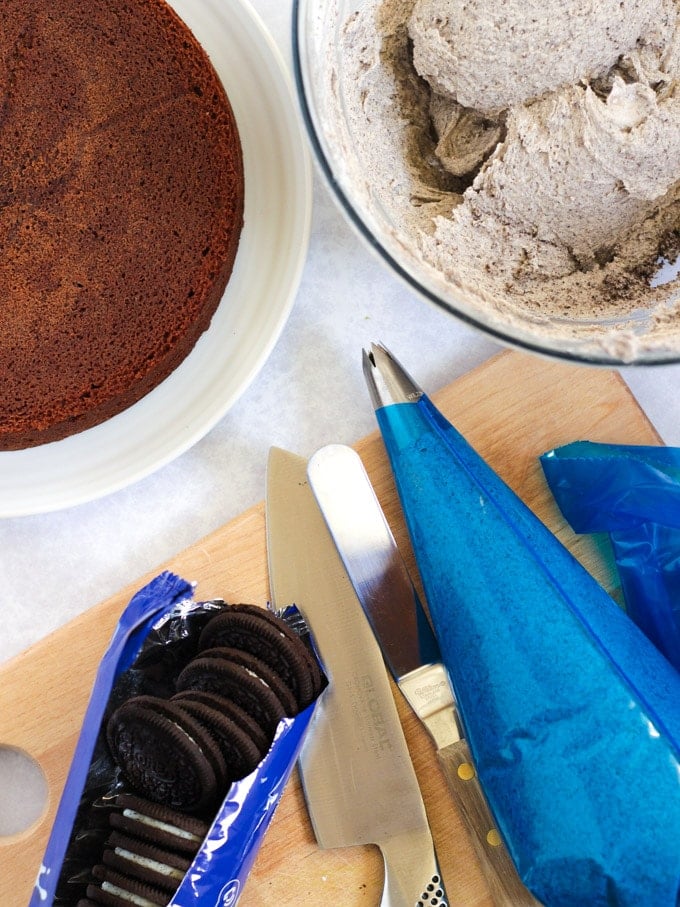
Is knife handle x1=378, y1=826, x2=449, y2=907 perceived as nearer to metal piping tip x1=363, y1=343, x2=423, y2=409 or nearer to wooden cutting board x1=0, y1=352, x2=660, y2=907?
wooden cutting board x1=0, y1=352, x2=660, y2=907

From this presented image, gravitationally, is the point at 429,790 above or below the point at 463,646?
below

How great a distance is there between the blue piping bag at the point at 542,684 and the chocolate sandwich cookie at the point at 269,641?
0.18m

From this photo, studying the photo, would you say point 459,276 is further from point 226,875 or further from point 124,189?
point 226,875

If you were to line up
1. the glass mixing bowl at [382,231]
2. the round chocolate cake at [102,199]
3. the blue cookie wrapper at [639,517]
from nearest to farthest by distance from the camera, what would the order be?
the glass mixing bowl at [382,231] < the round chocolate cake at [102,199] < the blue cookie wrapper at [639,517]

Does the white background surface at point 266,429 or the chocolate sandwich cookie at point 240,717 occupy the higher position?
the white background surface at point 266,429

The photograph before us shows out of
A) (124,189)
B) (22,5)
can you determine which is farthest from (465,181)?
(22,5)

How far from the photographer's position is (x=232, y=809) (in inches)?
32.8

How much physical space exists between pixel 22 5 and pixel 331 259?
1.50 ft

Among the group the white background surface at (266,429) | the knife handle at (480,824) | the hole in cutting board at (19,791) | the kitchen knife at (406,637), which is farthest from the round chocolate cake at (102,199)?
the knife handle at (480,824)

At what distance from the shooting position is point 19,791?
3.43 feet

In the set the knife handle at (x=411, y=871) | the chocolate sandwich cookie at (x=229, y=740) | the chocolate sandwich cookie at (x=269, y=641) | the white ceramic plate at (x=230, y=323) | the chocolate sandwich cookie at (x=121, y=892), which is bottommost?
the knife handle at (x=411, y=871)

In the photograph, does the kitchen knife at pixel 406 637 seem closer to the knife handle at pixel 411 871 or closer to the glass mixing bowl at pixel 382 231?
Answer: the knife handle at pixel 411 871

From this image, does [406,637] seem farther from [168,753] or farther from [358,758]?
[168,753]

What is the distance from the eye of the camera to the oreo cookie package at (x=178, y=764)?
2.72 feet
